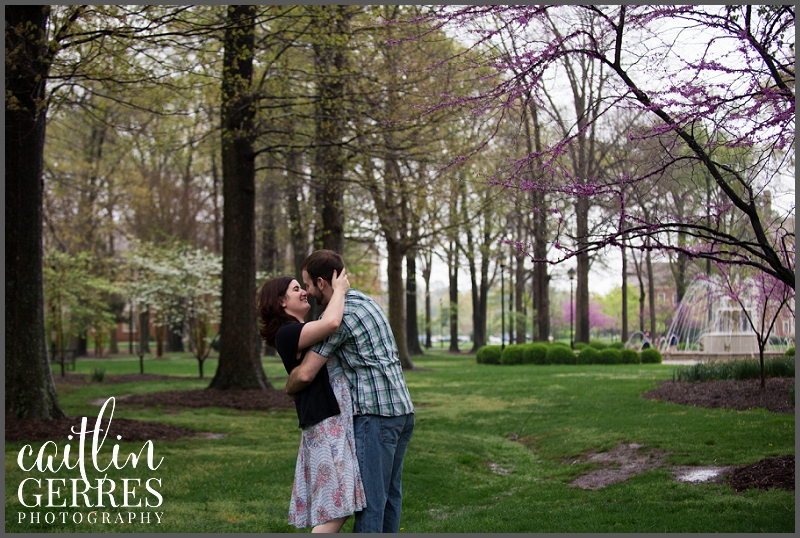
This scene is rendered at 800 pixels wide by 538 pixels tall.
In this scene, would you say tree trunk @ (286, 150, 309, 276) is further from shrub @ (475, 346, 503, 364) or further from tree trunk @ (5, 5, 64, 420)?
shrub @ (475, 346, 503, 364)

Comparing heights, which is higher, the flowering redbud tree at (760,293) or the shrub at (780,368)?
the flowering redbud tree at (760,293)

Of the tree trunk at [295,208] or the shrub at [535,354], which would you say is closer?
the tree trunk at [295,208]

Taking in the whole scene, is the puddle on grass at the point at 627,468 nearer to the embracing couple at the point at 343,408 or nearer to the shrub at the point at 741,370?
the embracing couple at the point at 343,408

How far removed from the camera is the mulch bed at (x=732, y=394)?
11602mm

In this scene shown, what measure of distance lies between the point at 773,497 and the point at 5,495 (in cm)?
662

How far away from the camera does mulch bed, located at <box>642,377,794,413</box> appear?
11.6 m

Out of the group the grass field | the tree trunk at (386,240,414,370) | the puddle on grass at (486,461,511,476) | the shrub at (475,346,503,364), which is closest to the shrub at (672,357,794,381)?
the grass field

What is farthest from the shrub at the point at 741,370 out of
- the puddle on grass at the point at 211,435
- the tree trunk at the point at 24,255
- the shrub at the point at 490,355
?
the shrub at the point at 490,355

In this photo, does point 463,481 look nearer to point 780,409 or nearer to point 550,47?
point 550,47

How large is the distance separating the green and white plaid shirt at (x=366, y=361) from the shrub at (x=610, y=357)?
25143 millimetres

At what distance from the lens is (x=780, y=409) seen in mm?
11055

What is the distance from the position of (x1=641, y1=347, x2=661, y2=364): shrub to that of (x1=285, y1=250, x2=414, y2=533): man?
82.9ft

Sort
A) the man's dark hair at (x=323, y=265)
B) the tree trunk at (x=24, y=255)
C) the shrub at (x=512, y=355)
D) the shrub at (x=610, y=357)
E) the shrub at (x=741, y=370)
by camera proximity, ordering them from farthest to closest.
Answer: the shrub at (x=512, y=355) < the shrub at (x=610, y=357) < the shrub at (x=741, y=370) < the tree trunk at (x=24, y=255) < the man's dark hair at (x=323, y=265)

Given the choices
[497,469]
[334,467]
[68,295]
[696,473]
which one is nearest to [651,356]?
[68,295]
